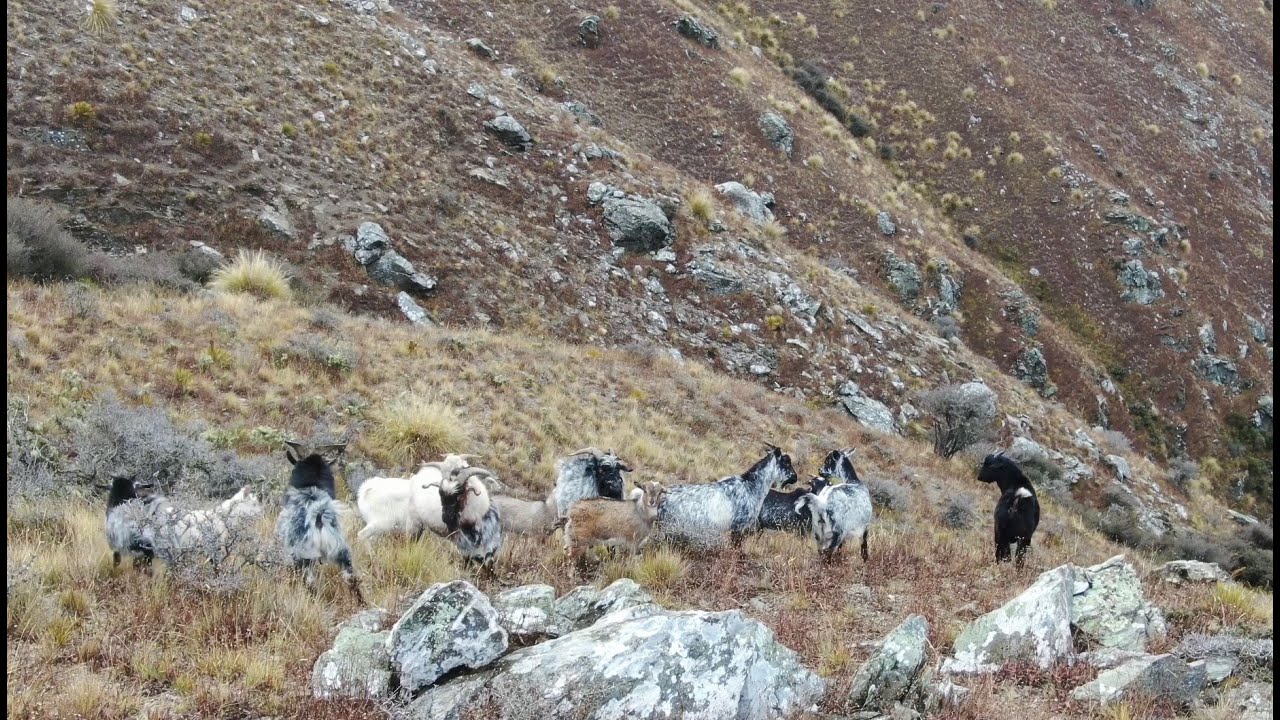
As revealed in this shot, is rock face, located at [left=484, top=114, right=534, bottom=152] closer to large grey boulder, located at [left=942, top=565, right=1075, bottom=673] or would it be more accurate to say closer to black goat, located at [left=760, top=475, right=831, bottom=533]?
black goat, located at [left=760, top=475, right=831, bottom=533]

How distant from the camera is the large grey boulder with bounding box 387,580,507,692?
408 centimetres

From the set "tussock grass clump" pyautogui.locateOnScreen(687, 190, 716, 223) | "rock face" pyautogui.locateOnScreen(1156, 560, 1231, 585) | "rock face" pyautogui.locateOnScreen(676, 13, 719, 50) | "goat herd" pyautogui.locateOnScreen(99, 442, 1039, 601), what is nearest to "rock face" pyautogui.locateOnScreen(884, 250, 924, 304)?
"tussock grass clump" pyautogui.locateOnScreen(687, 190, 716, 223)

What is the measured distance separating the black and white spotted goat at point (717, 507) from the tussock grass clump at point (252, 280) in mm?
11551

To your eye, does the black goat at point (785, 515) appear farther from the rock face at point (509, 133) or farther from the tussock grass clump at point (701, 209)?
the rock face at point (509, 133)

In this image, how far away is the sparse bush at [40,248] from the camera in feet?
47.3

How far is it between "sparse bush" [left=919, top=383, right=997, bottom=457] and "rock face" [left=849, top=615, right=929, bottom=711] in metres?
16.9

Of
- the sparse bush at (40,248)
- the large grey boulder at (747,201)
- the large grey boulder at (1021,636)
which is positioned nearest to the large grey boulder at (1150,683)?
the large grey boulder at (1021,636)

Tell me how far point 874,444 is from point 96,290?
16.0 m

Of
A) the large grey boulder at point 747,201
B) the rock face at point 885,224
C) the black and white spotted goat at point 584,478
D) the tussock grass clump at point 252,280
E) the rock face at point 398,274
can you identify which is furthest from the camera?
the rock face at point 885,224

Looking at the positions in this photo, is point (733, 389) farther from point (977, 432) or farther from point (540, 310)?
point (977, 432)

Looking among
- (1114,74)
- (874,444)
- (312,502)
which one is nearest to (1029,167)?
(1114,74)

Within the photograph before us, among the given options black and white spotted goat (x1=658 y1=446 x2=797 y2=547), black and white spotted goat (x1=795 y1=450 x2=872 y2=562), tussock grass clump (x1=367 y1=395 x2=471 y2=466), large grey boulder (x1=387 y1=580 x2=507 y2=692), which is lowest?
tussock grass clump (x1=367 y1=395 x2=471 y2=466)

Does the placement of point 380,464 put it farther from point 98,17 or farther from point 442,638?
point 98,17

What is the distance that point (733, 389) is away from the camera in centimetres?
1912
